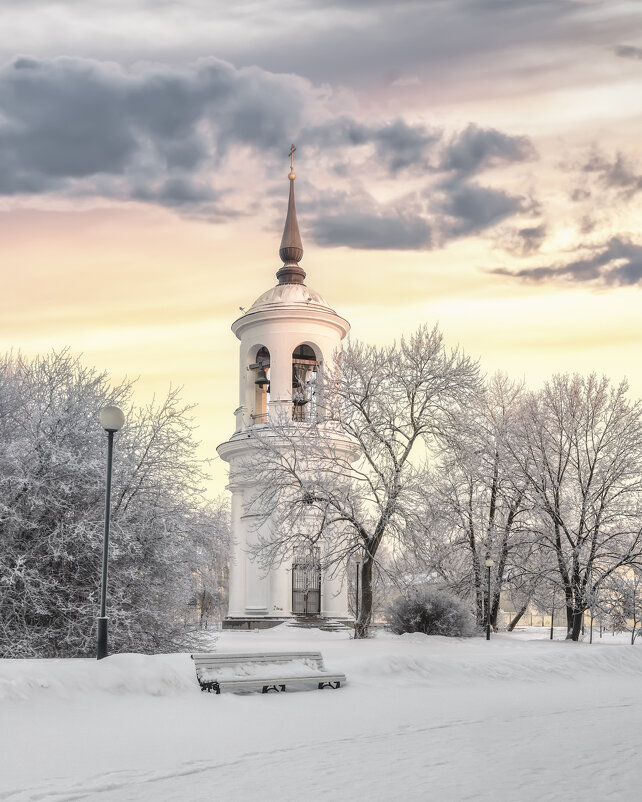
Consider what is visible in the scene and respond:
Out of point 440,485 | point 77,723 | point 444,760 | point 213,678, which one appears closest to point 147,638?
point 213,678

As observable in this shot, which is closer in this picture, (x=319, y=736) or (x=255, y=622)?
(x=319, y=736)

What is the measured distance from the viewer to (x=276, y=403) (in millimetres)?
34562

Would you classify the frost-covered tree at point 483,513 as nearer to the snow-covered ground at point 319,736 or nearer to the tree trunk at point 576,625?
the tree trunk at point 576,625

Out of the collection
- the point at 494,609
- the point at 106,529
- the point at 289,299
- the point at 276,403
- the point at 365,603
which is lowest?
the point at 494,609

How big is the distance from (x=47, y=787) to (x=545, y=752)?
5461 millimetres

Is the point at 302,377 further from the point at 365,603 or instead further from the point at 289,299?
the point at 365,603

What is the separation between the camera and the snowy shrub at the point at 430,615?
85.3 feet

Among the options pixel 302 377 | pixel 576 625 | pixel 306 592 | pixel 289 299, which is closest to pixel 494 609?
pixel 576 625

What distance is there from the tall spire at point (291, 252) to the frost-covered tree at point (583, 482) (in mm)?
12355

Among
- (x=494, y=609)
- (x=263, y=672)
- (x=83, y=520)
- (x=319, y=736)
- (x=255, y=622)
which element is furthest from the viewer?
(x=494, y=609)

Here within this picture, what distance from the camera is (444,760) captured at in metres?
9.41

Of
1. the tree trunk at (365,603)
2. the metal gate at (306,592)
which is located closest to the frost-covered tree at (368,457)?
the tree trunk at (365,603)

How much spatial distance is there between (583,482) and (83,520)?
18872mm

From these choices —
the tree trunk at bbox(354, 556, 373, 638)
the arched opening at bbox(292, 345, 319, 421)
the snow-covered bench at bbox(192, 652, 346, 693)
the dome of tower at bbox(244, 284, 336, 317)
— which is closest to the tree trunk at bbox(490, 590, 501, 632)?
the tree trunk at bbox(354, 556, 373, 638)
